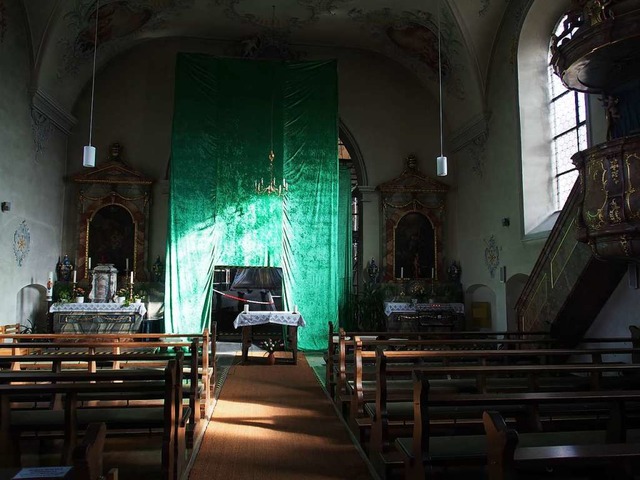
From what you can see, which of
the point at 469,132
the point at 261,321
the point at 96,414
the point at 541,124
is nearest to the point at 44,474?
the point at 96,414

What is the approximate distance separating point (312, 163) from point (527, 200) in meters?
4.46

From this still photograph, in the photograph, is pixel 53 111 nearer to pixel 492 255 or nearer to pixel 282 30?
pixel 282 30

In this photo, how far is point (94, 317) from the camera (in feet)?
33.5

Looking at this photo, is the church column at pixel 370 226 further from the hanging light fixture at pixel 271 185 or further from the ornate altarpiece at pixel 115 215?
the ornate altarpiece at pixel 115 215

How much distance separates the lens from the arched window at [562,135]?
9.03 metres

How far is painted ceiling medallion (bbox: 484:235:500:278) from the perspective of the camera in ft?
34.6

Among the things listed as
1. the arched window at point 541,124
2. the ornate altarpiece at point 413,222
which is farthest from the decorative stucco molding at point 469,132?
the arched window at point 541,124

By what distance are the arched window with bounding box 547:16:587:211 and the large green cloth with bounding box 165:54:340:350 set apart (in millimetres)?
4356

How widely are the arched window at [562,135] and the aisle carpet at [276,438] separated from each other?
5.61 m

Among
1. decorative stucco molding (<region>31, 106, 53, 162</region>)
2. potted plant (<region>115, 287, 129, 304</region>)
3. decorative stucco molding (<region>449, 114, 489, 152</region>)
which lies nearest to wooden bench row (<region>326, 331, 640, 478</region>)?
decorative stucco molding (<region>449, 114, 489, 152</region>)

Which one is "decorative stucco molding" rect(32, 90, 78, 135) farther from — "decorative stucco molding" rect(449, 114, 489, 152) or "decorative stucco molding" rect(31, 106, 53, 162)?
"decorative stucco molding" rect(449, 114, 489, 152)

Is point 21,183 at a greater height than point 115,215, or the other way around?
point 21,183

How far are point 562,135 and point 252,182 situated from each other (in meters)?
6.02

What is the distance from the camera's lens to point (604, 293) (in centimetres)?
689
